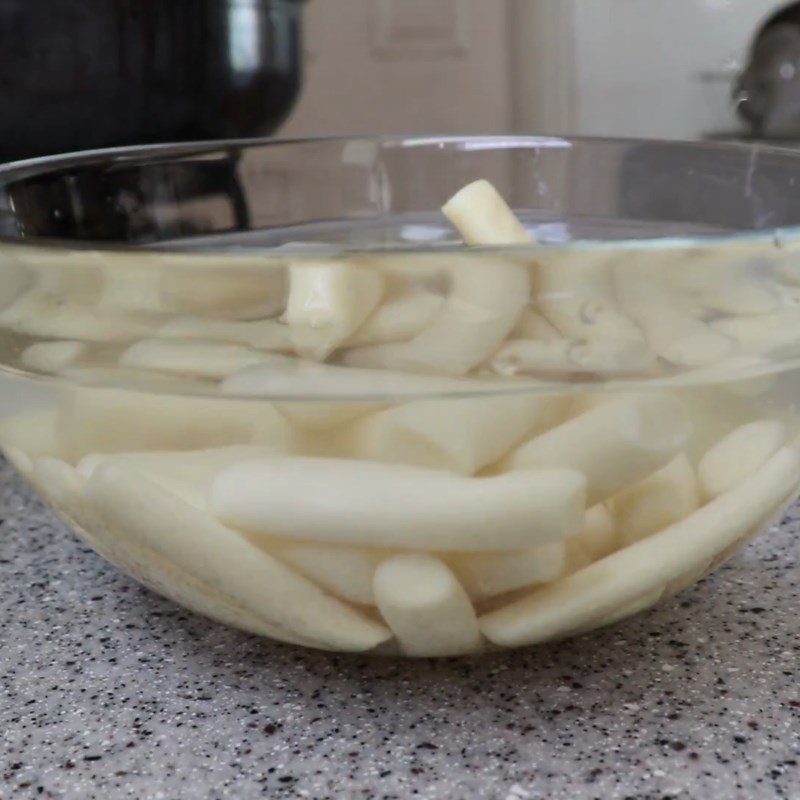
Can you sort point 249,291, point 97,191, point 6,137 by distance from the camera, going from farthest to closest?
point 6,137, point 97,191, point 249,291

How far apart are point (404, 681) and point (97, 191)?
23cm

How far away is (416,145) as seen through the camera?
50 centimetres

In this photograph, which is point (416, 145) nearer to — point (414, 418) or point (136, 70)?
point (136, 70)

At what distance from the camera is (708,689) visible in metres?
0.30

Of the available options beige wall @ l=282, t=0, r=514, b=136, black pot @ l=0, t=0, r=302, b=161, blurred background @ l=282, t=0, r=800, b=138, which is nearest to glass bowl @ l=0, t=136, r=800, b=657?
black pot @ l=0, t=0, r=302, b=161

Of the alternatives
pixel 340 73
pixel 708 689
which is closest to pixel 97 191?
pixel 708 689

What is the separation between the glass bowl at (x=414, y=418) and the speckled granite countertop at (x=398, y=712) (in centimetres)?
2

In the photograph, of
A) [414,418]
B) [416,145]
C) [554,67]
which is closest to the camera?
[414,418]

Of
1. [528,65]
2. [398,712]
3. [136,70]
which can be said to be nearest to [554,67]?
[528,65]

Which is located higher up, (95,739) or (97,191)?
(97,191)

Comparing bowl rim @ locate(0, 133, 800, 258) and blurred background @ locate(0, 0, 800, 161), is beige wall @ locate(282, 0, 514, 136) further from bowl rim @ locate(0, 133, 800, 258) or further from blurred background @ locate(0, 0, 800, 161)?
bowl rim @ locate(0, 133, 800, 258)

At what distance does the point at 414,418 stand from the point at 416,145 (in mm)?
274

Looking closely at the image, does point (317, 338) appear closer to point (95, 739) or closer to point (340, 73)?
point (95, 739)

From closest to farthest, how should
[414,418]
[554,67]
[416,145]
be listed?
[414,418], [416,145], [554,67]
